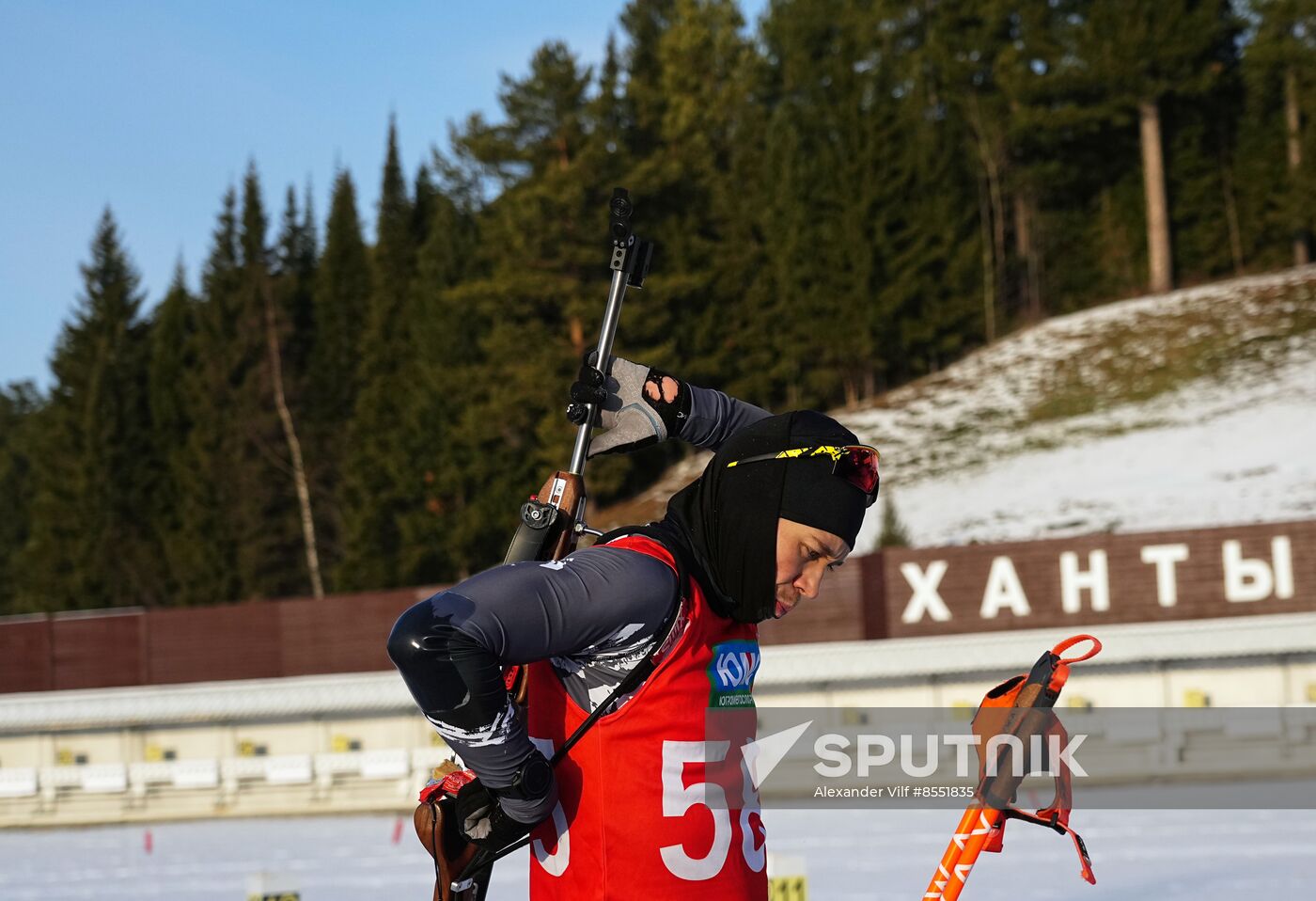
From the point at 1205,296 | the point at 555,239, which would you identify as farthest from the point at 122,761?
the point at 1205,296

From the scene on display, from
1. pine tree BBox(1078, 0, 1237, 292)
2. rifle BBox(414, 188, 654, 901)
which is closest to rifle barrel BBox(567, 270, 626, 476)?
rifle BBox(414, 188, 654, 901)

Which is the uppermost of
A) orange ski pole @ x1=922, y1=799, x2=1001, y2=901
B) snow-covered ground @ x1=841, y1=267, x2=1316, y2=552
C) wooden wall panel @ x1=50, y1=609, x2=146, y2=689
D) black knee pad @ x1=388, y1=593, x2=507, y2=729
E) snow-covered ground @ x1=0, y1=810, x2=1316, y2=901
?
snow-covered ground @ x1=841, y1=267, x2=1316, y2=552

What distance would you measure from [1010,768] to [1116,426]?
1711 inches

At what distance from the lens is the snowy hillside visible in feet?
124

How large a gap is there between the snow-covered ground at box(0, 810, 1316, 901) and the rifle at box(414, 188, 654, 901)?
17.4 feet

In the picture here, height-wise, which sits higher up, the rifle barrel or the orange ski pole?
the rifle barrel

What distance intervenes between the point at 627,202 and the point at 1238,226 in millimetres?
57640

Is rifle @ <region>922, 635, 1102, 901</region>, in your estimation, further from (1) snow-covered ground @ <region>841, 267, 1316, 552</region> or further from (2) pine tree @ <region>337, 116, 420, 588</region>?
(2) pine tree @ <region>337, 116, 420, 588</region>

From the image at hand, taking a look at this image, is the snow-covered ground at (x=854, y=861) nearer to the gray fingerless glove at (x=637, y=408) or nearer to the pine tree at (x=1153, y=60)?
the gray fingerless glove at (x=637, y=408)

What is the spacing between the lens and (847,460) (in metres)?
2.90

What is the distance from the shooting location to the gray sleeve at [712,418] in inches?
146

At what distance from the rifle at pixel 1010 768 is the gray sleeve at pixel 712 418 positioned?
1036mm

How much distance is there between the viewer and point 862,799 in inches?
128

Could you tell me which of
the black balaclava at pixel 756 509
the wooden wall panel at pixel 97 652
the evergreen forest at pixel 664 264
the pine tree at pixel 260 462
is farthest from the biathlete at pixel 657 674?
the pine tree at pixel 260 462
